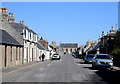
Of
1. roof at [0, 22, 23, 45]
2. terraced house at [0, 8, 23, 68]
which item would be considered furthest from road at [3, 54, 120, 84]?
roof at [0, 22, 23, 45]

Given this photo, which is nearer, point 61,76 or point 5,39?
point 61,76

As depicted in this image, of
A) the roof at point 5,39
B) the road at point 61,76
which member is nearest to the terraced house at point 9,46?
the roof at point 5,39

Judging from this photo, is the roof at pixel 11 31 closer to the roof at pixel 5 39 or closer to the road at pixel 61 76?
the roof at pixel 5 39

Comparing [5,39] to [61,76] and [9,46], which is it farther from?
[61,76]

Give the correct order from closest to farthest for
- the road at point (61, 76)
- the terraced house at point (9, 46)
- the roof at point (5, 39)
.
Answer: the road at point (61, 76), the roof at point (5, 39), the terraced house at point (9, 46)

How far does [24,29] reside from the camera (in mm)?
49594

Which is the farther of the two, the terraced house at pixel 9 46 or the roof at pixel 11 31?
the roof at pixel 11 31

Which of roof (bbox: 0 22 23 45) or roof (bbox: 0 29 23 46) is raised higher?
roof (bbox: 0 22 23 45)

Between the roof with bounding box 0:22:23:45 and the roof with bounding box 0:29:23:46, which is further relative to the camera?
the roof with bounding box 0:22:23:45

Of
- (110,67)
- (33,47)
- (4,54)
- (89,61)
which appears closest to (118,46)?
(89,61)

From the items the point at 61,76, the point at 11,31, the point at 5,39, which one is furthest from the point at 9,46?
the point at 61,76

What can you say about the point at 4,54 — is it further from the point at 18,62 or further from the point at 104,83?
the point at 104,83

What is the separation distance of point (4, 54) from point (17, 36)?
39.7 ft

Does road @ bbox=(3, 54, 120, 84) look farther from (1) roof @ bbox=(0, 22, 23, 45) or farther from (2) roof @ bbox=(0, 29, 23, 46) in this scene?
(1) roof @ bbox=(0, 22, 23, 45)
